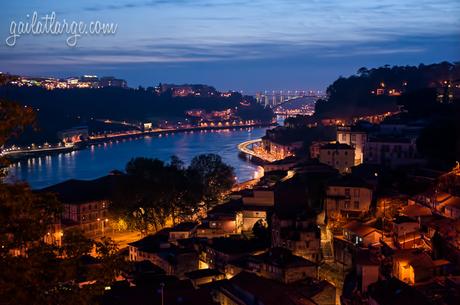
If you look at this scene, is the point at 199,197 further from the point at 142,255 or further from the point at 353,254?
the point at 353,254

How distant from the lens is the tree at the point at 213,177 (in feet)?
31.1

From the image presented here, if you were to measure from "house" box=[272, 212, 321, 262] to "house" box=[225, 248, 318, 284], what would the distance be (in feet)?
1.22

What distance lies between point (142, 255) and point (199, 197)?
285 cm

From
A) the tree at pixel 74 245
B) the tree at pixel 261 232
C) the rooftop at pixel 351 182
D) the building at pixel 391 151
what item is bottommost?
the tree at pixel 261 232

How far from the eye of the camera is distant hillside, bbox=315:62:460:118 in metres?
14.7

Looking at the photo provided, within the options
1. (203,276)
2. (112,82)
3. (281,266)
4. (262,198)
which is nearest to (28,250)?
(281,266)

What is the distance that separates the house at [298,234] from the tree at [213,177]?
3.66 metres

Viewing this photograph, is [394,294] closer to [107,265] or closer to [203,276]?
[203,276]

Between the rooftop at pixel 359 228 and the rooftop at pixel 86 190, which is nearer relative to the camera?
the rooftop at pixel 359 228

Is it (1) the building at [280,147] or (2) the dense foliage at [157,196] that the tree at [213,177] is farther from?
(1) the building at [280,147]

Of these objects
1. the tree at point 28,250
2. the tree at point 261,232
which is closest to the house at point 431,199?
the tree at point 261,232

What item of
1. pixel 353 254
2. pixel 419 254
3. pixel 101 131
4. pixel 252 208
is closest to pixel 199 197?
pixel 252 208

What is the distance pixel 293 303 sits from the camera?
3674 mm

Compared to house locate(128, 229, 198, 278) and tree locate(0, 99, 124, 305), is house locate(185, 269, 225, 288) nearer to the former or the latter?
house locate(128, 229, 198, 278)
